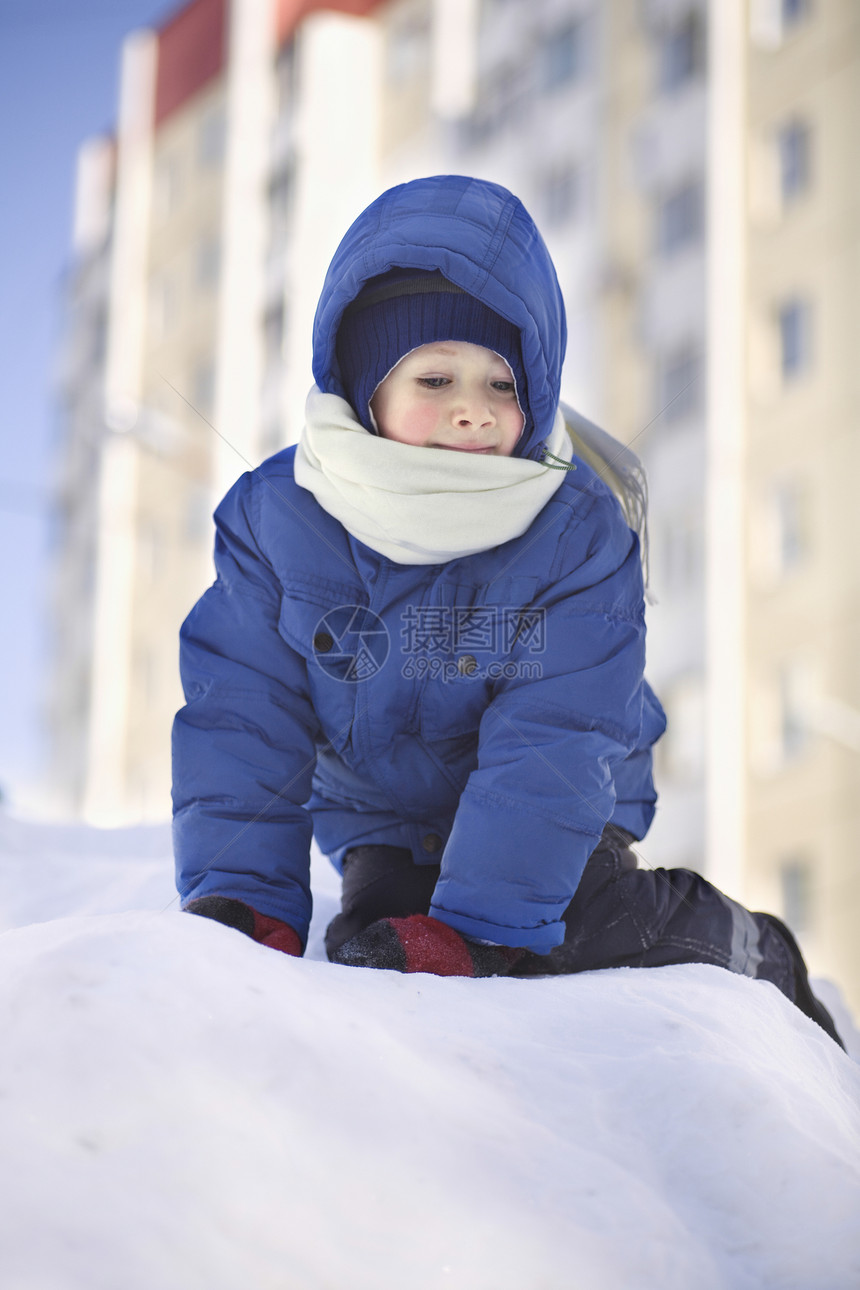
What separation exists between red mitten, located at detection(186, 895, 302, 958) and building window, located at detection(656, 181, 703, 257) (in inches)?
311

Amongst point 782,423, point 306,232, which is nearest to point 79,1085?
point 782,423

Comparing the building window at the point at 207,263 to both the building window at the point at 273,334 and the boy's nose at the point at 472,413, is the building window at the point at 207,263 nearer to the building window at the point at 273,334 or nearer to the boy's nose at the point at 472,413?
the building window at the point at 273,334

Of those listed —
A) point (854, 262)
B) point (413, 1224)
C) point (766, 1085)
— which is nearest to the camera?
point (413, 1224)

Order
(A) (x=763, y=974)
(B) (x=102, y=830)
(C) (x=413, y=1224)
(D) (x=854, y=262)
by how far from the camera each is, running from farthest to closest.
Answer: (D) (x=854, y=262) → (B) (x=102, y=830) → (A) (x=763, y=974) → (C) (x=413, y=1224)

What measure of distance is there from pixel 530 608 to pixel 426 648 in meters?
0.09

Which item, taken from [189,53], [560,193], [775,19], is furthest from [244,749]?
[189,53]

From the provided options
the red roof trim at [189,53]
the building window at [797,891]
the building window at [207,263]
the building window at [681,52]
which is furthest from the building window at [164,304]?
the building window at [797,891]

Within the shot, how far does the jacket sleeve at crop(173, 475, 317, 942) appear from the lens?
36.1 inches

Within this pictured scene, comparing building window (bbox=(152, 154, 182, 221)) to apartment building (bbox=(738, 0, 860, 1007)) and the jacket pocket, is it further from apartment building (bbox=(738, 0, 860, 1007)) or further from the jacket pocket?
the jacket pocket

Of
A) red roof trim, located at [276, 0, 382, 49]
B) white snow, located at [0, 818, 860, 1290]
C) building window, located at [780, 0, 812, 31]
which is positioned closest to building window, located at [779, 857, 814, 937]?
building window, located at [780, 0, 812, 31]

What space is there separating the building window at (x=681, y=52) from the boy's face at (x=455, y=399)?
8.37 m

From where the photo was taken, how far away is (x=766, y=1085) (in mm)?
621

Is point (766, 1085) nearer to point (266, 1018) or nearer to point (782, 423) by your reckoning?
point (266, 1018)

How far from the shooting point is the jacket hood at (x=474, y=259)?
930mm
